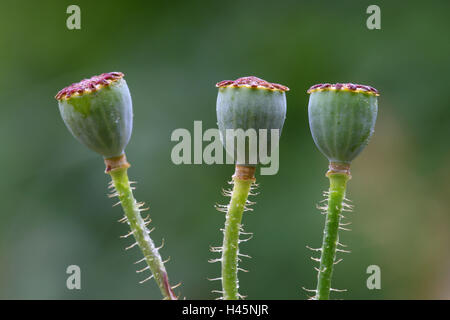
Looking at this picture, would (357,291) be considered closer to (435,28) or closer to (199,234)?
(199,234)

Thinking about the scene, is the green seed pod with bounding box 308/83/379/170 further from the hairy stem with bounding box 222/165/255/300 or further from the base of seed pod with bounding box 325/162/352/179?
the hairy stem with bounding box 222/165/255/300

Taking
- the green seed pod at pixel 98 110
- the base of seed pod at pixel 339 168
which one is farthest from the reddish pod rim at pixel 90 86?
the base of seed pod at pixel 339 168

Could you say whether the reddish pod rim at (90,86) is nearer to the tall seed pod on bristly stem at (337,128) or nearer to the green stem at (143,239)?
the green stem at (143,239)

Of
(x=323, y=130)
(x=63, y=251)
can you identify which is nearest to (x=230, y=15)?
(x=63, y=251)

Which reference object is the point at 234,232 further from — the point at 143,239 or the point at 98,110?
the point at 98,110

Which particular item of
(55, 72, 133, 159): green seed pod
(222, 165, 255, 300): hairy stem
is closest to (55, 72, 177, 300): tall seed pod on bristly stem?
(55, 72, 133, 159): green seed pod

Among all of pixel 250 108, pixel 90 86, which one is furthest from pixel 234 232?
pixel 90 86
